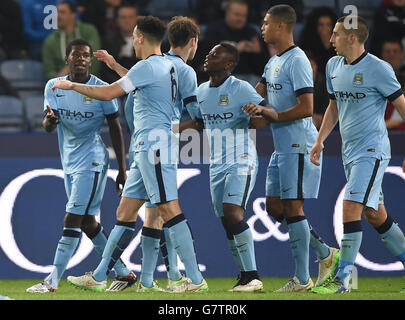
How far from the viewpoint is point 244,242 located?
7.11 meters

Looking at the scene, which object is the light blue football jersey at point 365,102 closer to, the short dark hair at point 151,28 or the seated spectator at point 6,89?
the short dark hair at point 151,28

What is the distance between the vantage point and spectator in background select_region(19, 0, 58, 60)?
11.6m

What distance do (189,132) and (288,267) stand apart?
60.7 inches

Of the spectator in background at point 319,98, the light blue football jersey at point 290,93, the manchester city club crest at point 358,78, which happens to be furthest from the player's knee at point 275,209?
the spectator in background at point 319,98

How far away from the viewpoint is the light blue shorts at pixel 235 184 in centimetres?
716

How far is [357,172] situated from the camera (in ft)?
23.2

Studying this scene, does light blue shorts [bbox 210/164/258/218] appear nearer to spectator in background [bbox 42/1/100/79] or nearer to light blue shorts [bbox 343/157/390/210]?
light blue shorts [bbox 343/157/390/210]

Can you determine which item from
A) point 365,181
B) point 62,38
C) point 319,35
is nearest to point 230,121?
point 365,181

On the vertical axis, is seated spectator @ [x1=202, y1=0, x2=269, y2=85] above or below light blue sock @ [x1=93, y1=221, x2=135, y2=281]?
above

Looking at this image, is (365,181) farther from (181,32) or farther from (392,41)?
(392,41)

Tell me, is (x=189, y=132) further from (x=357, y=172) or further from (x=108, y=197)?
(x=357, y=172)

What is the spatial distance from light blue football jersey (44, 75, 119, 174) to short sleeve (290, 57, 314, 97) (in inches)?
58.2

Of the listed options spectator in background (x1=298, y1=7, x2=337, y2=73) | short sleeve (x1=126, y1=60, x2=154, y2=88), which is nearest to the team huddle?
short sleeve (x1=126, y1=60, x2=154, y2=88)

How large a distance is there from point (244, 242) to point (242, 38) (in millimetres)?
4350
